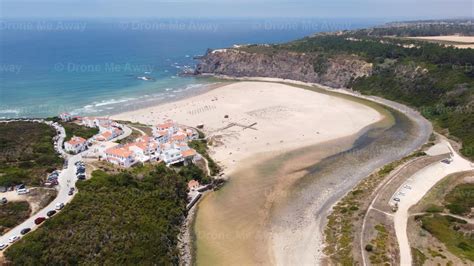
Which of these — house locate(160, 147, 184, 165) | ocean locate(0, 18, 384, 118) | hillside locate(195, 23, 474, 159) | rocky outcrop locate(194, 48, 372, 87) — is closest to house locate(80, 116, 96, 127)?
ocean locate(0, 18, 384, 118)

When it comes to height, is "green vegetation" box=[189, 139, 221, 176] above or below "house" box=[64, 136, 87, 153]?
below

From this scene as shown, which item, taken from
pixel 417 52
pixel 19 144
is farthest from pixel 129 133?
pixel 417 52

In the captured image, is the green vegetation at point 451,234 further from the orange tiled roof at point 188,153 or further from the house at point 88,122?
the house at point 88,122

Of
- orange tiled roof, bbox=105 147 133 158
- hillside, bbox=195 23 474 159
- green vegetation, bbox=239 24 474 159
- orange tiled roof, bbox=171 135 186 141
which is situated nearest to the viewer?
orange tiled roof, bbox=105 147 133 158

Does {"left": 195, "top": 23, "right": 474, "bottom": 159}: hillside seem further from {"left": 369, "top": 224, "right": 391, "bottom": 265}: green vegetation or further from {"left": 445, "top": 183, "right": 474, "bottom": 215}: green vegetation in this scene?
{"left": 369, "top": 224, "right": 391, "bottom": 265}: green vegetation

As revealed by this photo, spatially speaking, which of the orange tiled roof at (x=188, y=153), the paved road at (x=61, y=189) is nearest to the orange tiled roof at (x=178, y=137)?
the orange tiled roof at (x=188, y=153)

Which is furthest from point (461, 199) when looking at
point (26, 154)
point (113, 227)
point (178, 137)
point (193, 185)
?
point (26, 154)

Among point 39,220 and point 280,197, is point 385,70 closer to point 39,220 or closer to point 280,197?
point 280,197
